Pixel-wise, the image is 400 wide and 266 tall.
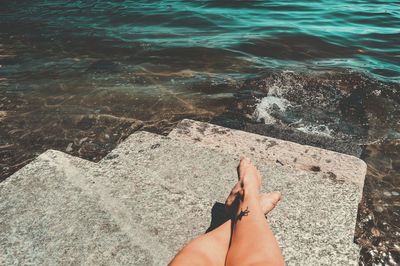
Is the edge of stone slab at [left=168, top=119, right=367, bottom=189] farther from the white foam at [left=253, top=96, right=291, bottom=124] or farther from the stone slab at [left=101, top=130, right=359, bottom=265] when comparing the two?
the white foam at [left=253, top=96, right=291, bottom=124]

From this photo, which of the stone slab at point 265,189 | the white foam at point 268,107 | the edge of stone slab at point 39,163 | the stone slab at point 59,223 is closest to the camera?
the stone slab at point 59,223

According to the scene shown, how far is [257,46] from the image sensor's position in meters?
8.58

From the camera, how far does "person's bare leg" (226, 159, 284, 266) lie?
2076 millimetres

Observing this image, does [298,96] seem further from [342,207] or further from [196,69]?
[342,207]

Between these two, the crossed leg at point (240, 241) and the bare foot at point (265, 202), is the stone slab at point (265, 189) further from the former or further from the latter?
the crossed leg at point (240, 241)

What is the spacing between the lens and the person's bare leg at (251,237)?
6.81 ft

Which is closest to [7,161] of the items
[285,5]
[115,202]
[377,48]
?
[115,202]

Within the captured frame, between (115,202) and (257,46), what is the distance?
21.8 feet

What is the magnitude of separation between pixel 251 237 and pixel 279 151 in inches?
70.4

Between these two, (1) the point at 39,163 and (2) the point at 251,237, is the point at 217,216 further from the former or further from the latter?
(1) the point at 39,163

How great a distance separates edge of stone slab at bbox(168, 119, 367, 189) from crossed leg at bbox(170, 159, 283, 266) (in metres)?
1.01

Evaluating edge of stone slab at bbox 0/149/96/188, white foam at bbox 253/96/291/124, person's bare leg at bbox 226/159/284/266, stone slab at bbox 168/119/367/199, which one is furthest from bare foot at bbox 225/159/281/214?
white foam at bbox 253/96/291/124

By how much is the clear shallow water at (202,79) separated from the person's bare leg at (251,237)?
1.42 metres

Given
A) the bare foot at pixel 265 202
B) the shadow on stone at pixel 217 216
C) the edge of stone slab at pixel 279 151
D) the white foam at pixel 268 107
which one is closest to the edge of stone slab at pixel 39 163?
the edge of stone slab at pixel 279 151
